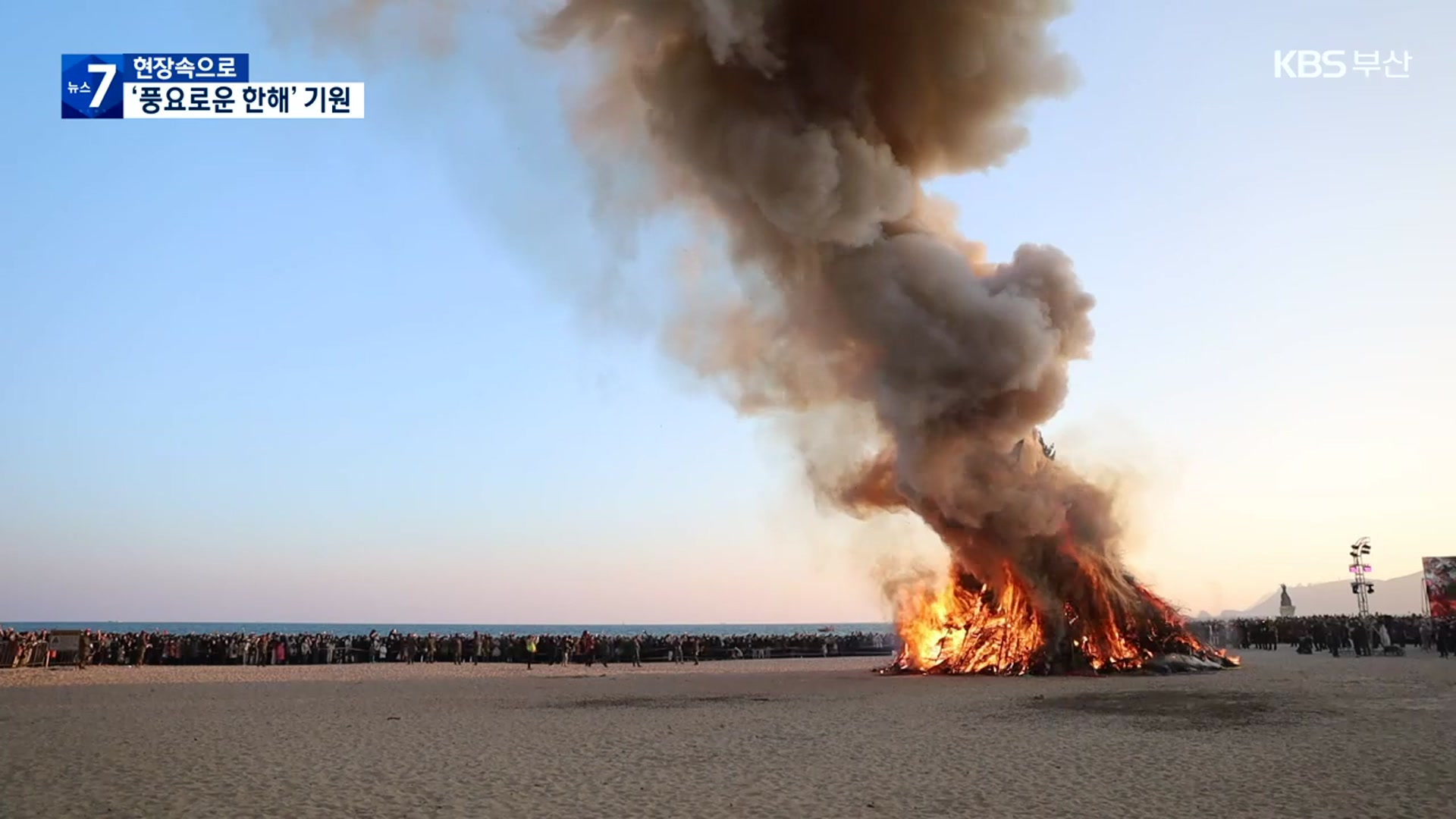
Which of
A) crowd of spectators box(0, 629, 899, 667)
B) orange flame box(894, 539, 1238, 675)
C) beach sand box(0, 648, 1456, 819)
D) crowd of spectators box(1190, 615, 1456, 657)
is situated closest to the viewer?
beach sand box(0, 648, 1456, 819)

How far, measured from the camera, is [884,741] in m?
15.8

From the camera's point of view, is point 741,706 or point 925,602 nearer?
point 741,706

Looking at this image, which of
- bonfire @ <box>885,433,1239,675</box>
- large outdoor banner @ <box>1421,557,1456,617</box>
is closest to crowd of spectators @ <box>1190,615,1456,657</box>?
large outdoor banner @ <box>1421,557,1456,617</box>

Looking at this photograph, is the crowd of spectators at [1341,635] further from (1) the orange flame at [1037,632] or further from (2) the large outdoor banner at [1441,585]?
(1) the orange flame at [1037,632]

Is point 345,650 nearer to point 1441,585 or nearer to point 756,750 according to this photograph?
point 756,750

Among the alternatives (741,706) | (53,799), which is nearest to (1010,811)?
(53,799)

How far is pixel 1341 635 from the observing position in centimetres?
5094

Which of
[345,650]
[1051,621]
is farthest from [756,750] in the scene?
[345,650]

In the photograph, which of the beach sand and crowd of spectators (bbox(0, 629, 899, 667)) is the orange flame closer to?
the beach sand

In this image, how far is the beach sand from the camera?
1092cm

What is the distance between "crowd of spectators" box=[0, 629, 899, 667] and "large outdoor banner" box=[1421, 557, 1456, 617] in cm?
3308

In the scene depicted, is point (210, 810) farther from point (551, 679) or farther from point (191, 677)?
point (191, 677)

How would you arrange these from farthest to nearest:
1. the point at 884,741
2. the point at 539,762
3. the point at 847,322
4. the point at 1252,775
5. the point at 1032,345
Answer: the point at 847,322 < the point at 1032,345 < the point at 884,741 < the point at 539,762 < the point at 1252,775

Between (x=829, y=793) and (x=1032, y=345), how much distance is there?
20866 mm
